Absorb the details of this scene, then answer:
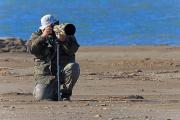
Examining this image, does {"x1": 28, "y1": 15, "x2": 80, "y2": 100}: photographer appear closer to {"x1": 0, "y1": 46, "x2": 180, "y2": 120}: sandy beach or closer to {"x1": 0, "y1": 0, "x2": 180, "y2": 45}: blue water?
{"x1": 0, "y1": 46, "x2": 180, "y2": 120}: sandy beach

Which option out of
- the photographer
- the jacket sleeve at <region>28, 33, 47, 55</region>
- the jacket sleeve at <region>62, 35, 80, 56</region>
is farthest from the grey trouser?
the jacket sleeve at <region>28, 33, 47, 55</region>

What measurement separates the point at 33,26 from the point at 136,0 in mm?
16902

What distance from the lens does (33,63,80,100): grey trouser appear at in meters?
12.9

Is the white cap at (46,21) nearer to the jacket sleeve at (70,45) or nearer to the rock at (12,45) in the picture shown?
the jacket sleeve at (70,45)

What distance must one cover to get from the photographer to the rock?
14.3 meters

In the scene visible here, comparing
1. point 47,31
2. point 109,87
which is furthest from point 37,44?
point 109,87

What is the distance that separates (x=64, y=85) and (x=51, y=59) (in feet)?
1.39

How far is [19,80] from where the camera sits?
18062 mm

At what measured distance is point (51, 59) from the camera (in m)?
13.0

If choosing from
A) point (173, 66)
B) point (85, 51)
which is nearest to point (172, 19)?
point (85, 51)

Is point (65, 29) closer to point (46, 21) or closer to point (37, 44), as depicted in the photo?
point (46, 21)

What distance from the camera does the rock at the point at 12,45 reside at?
90.4 feet

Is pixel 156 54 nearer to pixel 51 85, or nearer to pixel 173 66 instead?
pixel 173 66

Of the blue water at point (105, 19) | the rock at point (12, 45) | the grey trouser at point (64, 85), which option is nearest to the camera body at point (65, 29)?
the grey trouser at point (64, 85)
